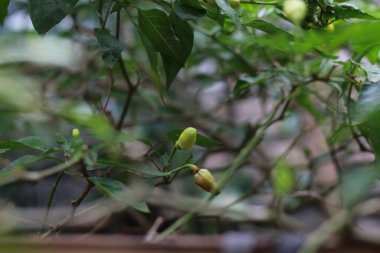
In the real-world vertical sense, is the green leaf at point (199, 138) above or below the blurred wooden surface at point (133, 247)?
above

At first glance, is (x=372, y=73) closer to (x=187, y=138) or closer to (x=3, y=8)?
(x=187, y=138)

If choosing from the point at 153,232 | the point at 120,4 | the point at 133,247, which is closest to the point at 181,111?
the point at 153,232

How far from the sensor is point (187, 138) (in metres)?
0.61

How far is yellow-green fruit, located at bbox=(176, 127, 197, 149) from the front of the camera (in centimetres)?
61

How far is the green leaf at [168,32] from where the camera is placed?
0.62 metres

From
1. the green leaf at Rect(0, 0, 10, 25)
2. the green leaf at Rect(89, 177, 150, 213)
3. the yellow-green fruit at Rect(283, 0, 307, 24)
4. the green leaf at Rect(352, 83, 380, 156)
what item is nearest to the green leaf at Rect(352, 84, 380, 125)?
the green leaf at Rect(352, 83, 380, 156)

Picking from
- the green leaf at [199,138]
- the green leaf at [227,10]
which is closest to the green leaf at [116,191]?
the green leaf at [199,138]

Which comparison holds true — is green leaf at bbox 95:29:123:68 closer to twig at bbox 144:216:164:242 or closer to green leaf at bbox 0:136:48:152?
green leaf at bbox 0:136:48:152

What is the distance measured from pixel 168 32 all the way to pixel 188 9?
5 cm

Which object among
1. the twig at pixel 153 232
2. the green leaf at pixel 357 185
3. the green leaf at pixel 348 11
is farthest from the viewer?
the twig at pixel 153 232

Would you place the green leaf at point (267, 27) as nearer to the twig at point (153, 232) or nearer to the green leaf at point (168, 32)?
the green leaf at point (168, 32)

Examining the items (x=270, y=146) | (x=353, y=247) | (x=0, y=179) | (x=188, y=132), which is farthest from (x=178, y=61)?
(x=270, y=146)

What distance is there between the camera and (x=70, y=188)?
4.68ft

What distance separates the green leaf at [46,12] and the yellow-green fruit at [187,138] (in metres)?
0.19
